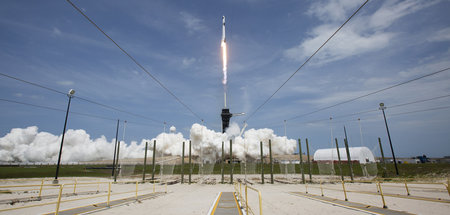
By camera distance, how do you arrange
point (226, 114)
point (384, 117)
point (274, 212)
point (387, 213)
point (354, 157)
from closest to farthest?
point (387, 213) → point (274, 212) → point (384, 117) → point (354, 157) → point (226, 114)

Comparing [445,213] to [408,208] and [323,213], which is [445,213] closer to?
[408,208]

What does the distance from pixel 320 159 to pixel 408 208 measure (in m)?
93.3

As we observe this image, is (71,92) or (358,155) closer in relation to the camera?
(71,92)

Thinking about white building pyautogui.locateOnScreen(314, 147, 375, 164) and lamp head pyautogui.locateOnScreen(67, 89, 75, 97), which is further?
white building pyautogui.locateOnScreen(314, 147, 375, 164)

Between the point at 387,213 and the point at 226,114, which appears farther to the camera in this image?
the point at 226,114

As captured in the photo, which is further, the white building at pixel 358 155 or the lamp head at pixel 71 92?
the white building at pixel 358 155

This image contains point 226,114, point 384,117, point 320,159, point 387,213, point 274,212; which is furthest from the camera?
point 226,114

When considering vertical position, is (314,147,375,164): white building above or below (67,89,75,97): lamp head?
below

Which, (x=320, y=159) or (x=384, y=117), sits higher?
(x=384, y=117)

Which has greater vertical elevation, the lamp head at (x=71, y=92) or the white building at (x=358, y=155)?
the lamp head at (x=71, y=92)

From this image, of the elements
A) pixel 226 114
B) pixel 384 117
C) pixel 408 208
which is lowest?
pixel 408 208

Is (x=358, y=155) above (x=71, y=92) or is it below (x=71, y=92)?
below

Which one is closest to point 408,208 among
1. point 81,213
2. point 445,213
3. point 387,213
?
point 445,213

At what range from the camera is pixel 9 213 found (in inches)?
437
